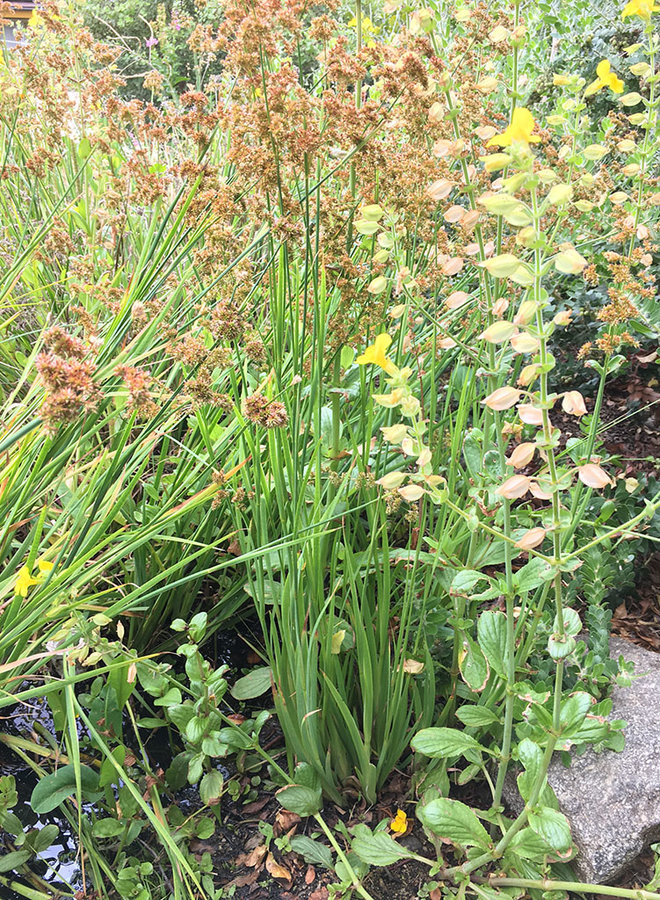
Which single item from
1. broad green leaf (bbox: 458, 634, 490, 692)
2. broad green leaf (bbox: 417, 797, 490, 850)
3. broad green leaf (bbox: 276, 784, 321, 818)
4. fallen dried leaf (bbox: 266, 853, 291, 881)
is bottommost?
fallen dried leaf (bbox: 266, 853, 291, 881)

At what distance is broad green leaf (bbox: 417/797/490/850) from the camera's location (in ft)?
3.46

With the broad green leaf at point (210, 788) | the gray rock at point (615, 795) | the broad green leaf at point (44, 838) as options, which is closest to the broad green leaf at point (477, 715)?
the gray rock at point (615, 795)

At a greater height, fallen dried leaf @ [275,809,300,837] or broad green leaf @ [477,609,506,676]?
broad green leaf @ [477,609,506,676]

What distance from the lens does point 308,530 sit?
119 centimetres

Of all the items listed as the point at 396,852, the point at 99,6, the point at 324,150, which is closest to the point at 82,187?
the point at 324,150

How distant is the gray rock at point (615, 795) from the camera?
1.15m

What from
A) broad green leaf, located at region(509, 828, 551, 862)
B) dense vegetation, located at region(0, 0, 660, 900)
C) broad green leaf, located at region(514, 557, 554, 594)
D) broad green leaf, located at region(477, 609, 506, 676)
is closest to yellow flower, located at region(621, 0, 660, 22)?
dense vegetation, located at region(0, 0, 660, 900)

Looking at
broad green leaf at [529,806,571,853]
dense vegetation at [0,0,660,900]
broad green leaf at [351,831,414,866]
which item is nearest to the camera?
broad green leaf at [529,806,571,853]

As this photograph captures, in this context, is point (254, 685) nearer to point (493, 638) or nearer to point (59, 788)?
point (59, 788)

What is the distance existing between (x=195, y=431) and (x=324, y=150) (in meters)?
0.83

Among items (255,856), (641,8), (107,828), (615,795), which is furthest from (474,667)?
(641,8)

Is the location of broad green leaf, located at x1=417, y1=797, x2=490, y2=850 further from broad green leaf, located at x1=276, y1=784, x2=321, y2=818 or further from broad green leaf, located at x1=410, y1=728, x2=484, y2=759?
broad green leaf, located at x1=276, y1=784, x2=321, y2=818

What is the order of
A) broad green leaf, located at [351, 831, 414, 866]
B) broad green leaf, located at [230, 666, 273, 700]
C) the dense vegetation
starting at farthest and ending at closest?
broad green leaf, located at [230, 666, 273, 700]
broad green leaf, located at [351, 831, 414, 866]
the dense vegetation

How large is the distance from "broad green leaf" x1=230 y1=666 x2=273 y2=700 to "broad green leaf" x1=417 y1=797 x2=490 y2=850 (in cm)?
43
